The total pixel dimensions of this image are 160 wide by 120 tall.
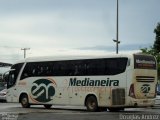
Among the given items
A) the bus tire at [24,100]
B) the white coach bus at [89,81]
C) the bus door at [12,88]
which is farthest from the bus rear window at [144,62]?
the bus door at [12,88]

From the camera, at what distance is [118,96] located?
28.5 meters

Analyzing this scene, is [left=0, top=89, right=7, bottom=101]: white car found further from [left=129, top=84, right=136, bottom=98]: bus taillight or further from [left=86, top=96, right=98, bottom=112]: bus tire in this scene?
[left=129, top=84, right=136, bottom=98]: bus taillight

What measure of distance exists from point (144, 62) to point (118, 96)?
2.33m

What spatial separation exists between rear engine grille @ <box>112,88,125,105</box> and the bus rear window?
1.55m

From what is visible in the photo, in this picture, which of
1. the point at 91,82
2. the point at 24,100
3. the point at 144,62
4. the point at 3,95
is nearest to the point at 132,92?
the point at 144,62

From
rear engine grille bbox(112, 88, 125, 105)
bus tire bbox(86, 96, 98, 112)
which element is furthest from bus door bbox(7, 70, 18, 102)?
rear engine grille bbox(112, 88, 125, 105)

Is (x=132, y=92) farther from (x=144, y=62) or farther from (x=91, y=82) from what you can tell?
(x=91, y=82)

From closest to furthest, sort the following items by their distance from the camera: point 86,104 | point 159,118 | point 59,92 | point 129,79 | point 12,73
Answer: point 159,118, point 129,79, point 86,104, point 59,92, point 12,73

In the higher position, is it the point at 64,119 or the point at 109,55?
the point at 109,55

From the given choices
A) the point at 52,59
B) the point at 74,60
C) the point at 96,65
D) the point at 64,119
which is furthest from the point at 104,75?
the point at 64,119

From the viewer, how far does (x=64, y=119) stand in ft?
71.9

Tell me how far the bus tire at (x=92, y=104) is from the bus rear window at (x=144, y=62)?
10.8ft

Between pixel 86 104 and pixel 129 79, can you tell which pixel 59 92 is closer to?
pixel 86 104

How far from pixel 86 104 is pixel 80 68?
2.13 m
